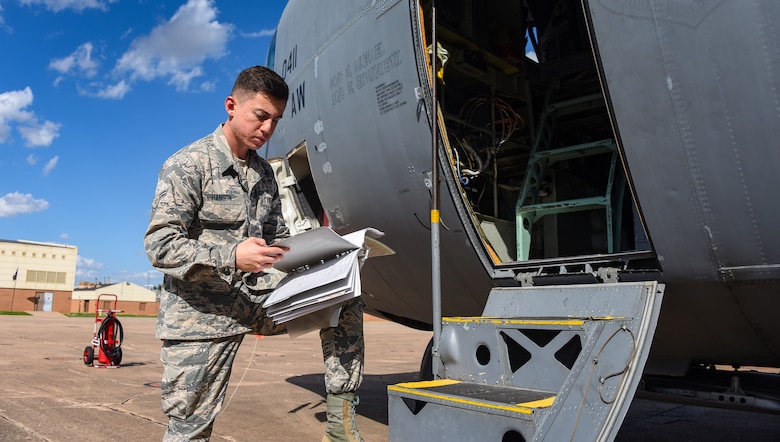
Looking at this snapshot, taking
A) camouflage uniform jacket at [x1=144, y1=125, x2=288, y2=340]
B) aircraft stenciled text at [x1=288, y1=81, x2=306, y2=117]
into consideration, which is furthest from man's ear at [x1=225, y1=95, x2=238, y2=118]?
aircraft stenciled text at [x1=288, y1=81, x2=306, y2=117]

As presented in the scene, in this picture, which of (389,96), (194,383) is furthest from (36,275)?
(194,383)

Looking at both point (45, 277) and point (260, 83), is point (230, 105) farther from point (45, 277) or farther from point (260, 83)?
point (45, 277)

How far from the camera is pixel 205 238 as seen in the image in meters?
2.31

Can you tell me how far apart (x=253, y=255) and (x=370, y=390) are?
15.0ft

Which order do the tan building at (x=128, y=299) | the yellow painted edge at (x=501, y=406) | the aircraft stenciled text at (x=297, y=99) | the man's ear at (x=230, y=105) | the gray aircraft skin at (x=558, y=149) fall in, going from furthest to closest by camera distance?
the tan building at (x=128, y=299), the aircraft stenciled text at (x=297, y=99), the man's ear at (x=230, y=105), the gray aircraft skin at (x=558, y=149), the yellow painted edge at (x=501, y=406)

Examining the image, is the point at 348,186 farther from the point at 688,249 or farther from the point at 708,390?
the point at 708,390

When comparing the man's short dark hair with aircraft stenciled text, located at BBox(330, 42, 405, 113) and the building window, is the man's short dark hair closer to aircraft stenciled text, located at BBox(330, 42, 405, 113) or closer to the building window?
aircraft stenciled text, located at BBox(330, 42, 405, 113)

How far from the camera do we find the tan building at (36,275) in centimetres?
5135

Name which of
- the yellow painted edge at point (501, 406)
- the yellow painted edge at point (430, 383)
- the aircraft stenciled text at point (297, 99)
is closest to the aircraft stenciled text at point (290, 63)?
the aircraft stenciled text at point (297, 99)

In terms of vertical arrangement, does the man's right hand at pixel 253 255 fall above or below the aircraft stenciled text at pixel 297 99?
below

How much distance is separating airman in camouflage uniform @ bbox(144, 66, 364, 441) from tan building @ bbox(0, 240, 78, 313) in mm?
58881

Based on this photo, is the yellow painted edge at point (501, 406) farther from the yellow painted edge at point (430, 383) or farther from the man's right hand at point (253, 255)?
the man's right hand at point (253, 255)

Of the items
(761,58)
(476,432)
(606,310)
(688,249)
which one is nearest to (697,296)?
(688,249)

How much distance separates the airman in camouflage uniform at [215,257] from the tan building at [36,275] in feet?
193
